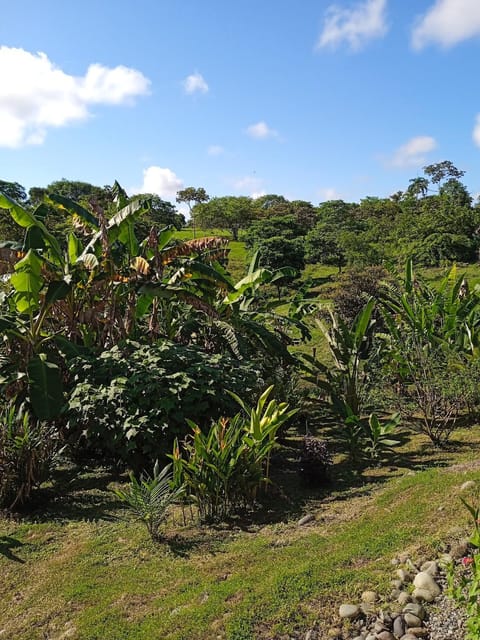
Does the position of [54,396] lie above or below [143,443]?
above

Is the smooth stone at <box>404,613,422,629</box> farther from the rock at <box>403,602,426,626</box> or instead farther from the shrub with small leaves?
the shrub with small leaves

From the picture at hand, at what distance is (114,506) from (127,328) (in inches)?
125

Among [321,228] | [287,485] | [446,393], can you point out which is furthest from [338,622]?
[321,228]

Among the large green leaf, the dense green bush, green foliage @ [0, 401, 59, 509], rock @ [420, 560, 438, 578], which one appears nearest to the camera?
rock @ [420, 560, 438, 578]

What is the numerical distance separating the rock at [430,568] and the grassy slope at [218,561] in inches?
7.7

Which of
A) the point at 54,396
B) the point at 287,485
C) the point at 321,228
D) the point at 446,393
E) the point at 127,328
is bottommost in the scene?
the point at 287,485

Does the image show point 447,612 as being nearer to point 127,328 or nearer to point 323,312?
point 127,328

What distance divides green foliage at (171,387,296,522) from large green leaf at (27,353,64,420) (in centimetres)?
203

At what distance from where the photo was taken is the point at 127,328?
7.96 meters

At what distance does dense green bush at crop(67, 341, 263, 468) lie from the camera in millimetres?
5719

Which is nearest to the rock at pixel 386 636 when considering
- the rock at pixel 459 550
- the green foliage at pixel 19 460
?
the rock at pixel 459 550

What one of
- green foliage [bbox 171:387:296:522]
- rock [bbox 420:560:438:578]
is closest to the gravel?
rock [bbox 420:560:438:578]

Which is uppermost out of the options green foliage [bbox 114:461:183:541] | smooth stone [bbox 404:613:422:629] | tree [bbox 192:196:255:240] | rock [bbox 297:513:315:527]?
tree [bbox 192:196:255:240]

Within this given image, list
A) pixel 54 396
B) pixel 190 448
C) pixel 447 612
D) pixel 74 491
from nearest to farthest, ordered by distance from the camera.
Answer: pixel 447 612, pixel 190 448, pixel 74 491, pixel 54 396
